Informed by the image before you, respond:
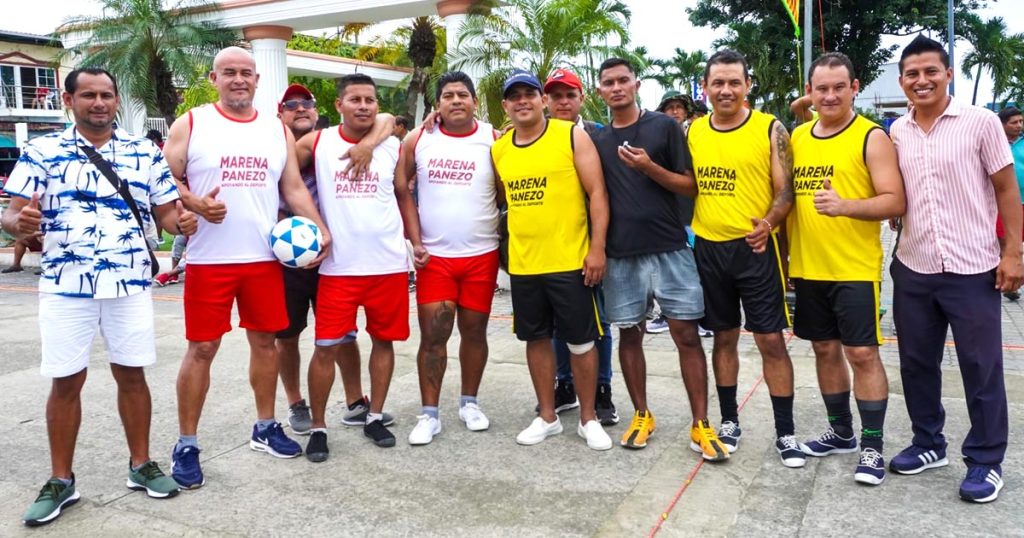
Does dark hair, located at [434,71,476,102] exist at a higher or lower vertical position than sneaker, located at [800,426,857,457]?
higher

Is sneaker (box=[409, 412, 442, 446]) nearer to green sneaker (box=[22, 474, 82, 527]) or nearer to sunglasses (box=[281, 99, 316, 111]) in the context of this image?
green sneaker (box=[22, 474, 82, 527])

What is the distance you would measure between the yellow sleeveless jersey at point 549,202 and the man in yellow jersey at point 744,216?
25.3 inches

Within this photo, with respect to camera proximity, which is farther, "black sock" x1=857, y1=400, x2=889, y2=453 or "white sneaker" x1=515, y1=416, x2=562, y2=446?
"white sneaker" x1=515, y1=416, x2=562, y2=446

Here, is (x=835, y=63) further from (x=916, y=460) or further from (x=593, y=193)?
(x=916, y=460)

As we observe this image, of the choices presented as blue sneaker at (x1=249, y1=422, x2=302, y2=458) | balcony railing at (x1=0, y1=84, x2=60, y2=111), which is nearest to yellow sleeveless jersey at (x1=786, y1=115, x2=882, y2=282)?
blue sneaker at (x1=249, y1=422, x2=302, y2=458)

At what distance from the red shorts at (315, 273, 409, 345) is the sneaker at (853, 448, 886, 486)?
2470 millimetres

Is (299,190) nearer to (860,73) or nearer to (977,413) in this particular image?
(977,413)

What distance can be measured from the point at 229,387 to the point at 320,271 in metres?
1.86

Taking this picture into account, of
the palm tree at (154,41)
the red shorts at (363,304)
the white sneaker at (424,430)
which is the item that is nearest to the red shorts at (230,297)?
the red shorts at (363,304)

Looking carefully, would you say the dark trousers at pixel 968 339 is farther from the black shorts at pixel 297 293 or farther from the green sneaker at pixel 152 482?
the green sneaker at pixel 152 482

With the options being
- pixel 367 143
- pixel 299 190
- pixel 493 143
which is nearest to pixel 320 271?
pixel 299 190

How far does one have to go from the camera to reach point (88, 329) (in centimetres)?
368

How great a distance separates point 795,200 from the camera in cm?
411

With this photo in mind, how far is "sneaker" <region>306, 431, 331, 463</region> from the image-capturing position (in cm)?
436
